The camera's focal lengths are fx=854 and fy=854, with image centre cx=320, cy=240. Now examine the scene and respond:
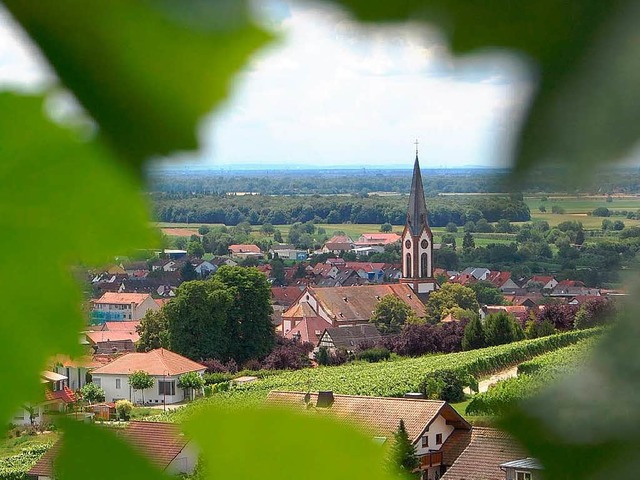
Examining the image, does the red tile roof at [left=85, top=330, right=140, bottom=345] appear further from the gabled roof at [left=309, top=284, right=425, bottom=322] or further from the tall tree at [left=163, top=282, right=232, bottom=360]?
the gabled roof at [left=309, top=284, right=425, bottom=322]

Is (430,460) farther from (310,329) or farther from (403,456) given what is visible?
(310,329)

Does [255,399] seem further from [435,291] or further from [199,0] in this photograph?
[435,291]

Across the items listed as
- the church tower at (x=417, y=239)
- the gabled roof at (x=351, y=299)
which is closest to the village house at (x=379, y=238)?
the church tower at (x=417, y=239)

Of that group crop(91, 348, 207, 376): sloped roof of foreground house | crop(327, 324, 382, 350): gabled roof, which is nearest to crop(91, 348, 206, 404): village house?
crop(91, 348, 207, 376): sloped roof of foreground house

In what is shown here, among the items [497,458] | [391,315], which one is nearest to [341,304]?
[391,315]

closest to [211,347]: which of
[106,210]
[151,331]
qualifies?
[151,331]

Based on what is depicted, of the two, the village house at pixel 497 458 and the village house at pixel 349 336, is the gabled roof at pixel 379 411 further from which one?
the village house at pixel 349 336
